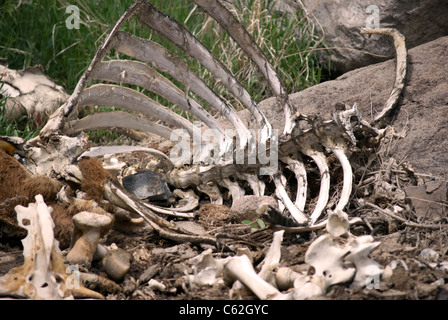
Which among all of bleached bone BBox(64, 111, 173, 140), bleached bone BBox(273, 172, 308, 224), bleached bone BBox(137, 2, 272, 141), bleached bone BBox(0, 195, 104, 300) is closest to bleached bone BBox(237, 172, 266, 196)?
bleached bone BBox(273, 172, 308, 224)

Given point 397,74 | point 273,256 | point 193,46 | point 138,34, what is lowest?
point 273,256

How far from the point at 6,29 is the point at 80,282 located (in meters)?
3.64

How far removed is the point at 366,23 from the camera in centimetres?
401

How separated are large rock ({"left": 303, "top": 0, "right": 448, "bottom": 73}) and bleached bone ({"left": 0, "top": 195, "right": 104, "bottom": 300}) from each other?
3135 mm

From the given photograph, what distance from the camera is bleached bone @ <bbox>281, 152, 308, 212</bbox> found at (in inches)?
103

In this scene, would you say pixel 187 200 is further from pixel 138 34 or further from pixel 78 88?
pixel 138 34

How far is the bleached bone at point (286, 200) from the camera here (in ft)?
7.98

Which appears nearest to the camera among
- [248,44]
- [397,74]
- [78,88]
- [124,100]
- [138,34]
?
[78,88]

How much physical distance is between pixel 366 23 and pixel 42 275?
128 inches

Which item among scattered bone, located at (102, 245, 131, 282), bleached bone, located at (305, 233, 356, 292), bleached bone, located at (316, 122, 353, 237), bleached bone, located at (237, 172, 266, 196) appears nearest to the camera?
bleached bone, located at (305, 233, 356, 292)

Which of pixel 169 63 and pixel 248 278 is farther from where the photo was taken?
pixel 169 63

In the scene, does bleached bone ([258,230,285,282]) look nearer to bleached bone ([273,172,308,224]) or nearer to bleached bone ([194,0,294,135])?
bleached bone ([273,172,308,224])

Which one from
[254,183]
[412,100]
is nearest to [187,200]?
[254,183]

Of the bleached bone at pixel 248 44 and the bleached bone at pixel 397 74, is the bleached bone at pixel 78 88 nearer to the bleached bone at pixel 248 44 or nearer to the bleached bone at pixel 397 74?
the bleached bone at pixel 248 44
